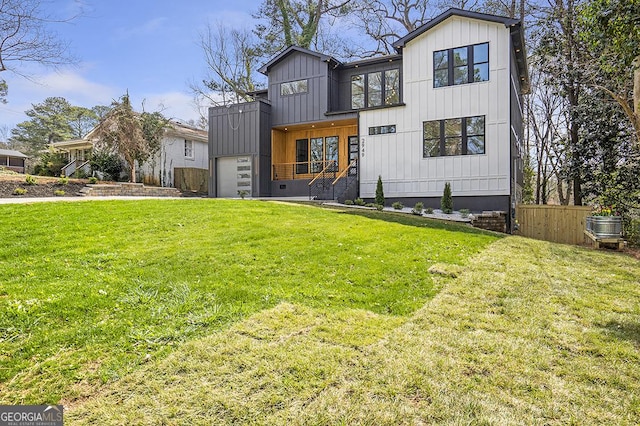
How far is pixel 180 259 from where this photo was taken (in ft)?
17.4

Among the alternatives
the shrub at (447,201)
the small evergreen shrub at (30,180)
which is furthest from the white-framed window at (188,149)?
the shrub at (447,201)

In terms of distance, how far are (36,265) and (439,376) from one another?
5199mm

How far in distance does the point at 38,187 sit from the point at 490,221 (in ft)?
52.8

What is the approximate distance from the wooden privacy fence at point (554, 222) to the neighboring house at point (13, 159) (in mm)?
36763

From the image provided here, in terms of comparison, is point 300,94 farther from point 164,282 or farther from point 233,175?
point 164,282

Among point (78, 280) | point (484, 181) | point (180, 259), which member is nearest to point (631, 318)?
point (180, 259)

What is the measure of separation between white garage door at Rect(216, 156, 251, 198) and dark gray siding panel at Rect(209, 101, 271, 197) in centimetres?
31

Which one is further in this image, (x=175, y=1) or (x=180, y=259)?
(x=175, y=1)

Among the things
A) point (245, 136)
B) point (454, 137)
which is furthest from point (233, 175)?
point (454, 137)

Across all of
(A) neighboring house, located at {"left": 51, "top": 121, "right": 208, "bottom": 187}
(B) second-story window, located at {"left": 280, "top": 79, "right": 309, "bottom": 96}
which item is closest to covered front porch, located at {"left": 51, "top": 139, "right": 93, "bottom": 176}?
(A) neighboring house, located at {"left": 51, "top": 121, "right": 208, "bottom": 187}

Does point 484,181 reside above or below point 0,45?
below

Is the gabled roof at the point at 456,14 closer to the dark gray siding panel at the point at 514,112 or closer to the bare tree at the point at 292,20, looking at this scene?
the dark gray siding panel at the point at 514,112

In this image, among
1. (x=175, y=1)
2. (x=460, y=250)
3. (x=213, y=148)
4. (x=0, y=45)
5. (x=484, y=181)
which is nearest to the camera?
(x=460, y=250)

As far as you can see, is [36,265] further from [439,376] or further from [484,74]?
[484,74]
